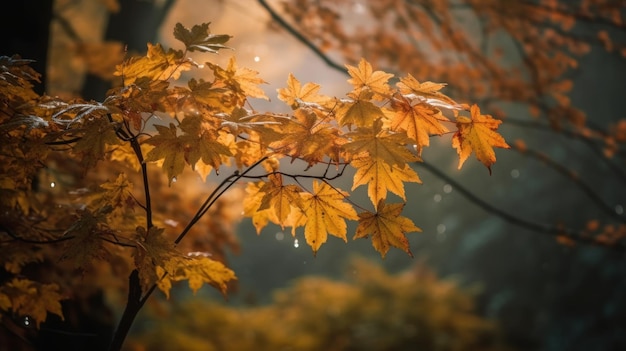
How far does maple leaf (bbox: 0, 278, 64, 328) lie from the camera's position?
212 cm

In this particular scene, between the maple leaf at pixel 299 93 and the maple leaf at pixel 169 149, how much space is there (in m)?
0.38

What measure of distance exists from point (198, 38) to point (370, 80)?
547 millimetres

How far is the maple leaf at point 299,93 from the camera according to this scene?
5.79 feet

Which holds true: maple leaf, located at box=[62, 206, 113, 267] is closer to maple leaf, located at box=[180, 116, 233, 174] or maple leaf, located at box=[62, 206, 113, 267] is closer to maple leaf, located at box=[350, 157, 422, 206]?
maple leaf, located at box=[180, 116, 233, 174]

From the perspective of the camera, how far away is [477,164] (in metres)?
15.5

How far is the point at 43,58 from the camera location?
312 centimetres

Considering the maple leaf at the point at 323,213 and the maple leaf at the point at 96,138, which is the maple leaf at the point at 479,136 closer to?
the maple leaf at the point at 323,213

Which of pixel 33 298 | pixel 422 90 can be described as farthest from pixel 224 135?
pixel 33 298

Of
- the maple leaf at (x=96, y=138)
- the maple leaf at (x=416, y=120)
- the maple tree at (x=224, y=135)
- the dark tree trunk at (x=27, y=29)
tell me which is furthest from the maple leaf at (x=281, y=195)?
the dark tree trunk at (x=27, y=29)

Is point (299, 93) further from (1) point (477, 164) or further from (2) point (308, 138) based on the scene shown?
(1) point (477, 164)

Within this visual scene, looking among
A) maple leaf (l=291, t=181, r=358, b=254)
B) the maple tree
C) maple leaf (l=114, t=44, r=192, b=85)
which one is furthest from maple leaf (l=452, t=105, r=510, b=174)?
maple leaf (l=114, t=44, r=192, b=85)

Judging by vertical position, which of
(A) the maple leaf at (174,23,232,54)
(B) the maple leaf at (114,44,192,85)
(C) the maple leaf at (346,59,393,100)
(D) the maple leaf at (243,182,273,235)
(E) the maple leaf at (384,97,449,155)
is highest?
(C) the maple leaf at (346,59,393,100)

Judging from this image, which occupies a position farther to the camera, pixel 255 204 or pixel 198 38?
pixel 255 204

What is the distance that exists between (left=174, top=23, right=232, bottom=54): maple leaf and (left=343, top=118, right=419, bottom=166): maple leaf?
1.69ft
